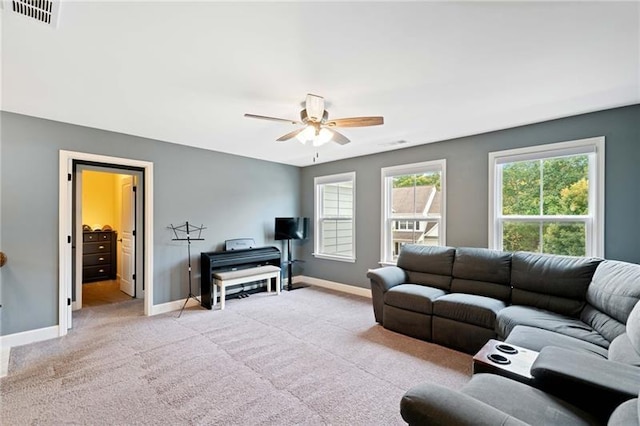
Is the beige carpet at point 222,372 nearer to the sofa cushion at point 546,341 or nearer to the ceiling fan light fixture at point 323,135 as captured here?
the sofa cushion at point 546,341

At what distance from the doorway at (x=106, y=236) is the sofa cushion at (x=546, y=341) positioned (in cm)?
504

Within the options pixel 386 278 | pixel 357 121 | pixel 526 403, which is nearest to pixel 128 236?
pixel 386 278

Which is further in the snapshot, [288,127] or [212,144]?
[212,144]

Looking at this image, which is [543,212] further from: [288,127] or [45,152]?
[45,152]

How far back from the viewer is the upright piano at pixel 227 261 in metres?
4.41

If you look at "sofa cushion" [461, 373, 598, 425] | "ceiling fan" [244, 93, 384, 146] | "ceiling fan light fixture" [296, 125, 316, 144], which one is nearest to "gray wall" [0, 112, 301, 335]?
"ceiling fan" [244, 93, 384, 146]

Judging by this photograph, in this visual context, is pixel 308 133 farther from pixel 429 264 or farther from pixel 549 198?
pixel 549 198

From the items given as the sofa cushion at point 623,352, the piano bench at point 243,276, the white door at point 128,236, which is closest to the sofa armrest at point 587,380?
the sofa cushion at point 623,352

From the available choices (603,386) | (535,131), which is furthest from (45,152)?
(535,131)

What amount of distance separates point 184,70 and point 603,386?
10.6ft

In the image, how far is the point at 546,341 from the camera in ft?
6.85

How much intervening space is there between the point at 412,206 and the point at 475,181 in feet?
3.34

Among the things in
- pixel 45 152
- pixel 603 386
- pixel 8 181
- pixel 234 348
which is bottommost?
pixel 234 348

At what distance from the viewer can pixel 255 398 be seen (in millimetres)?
2160
